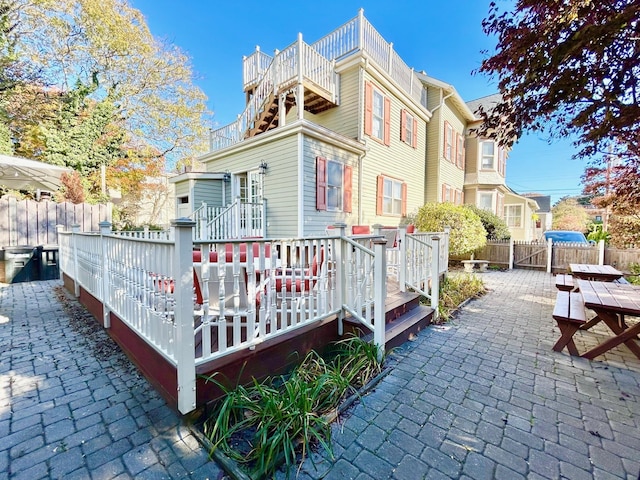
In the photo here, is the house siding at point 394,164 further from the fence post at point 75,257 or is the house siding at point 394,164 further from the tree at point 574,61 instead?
the fence post at point 75,257

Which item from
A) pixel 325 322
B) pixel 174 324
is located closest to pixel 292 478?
pixel 174 324

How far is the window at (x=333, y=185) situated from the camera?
7832 millimetres

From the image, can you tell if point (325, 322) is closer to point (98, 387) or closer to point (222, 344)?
point (222, 344)

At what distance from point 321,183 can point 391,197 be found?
3.77 metres

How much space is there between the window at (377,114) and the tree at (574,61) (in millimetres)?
5993

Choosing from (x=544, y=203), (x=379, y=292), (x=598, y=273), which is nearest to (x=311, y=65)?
(x=379, y=292)

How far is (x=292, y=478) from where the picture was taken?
1.69m

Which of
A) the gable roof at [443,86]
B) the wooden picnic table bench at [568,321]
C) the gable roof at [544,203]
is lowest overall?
the wooden picnic table bench at [568,321]

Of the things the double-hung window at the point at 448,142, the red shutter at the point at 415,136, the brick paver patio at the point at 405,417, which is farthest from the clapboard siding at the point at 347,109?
the brick paver patio at the point at 405,417

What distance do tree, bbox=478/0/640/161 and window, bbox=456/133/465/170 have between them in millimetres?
11539

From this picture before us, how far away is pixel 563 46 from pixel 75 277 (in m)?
7.31

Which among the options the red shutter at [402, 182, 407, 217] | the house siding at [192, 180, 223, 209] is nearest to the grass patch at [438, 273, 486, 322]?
the red shutter at [402, 182, 407, 217]

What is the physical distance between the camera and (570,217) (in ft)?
104

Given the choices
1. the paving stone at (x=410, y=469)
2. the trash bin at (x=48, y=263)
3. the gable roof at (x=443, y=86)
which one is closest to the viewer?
the paving stone at (x=410, y=469)
